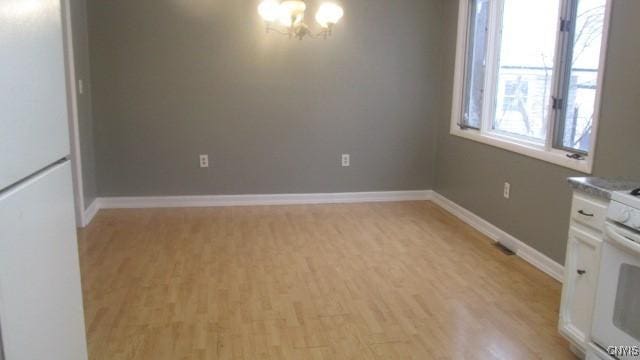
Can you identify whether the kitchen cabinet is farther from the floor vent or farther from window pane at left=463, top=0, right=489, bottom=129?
window pane at left=463, top=0, right=489, bottom=129

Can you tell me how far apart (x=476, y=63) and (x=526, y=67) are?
769 mm

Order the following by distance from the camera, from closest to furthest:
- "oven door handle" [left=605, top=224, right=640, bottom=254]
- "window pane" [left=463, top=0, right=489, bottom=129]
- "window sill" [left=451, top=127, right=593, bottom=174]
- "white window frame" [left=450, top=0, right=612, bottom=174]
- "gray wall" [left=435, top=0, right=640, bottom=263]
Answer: "oven door handle" [left=605, top=224, right=640, bottom=254], "gray wall" [left=435, top=0, right=640, bottom=263], "white window frame" [left=450, top=0, right=612, bottom=174], "window sill" [left=451, top=127, right=593, bottom=174], "window pane" [left=463, top=0, right=489, bottom=129]

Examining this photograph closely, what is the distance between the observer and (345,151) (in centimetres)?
531

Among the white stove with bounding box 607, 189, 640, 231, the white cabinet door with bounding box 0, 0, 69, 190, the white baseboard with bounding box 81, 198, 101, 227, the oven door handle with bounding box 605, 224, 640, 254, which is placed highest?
the white cabinet door with bounding box 0, 0, 69, 190

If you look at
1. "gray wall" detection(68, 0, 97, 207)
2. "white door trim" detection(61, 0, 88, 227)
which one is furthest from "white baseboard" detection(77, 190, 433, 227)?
"white door trim" detection(61, 0, 88, 227)

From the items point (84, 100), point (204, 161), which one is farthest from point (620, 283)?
point (84, 100)

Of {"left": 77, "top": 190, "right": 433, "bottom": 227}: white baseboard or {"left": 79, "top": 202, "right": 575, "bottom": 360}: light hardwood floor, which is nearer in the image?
{"left": 79, "top": 202, "right": 575, "bottom": 360}: light hardwood floor

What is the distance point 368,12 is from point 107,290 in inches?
141

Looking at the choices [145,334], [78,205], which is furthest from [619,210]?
[78,205]

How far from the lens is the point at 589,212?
7.76 ft

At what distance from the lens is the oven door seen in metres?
2.03

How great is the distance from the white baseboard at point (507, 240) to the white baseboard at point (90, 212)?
3.46 m

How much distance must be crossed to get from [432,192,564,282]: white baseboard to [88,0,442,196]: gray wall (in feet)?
2.12

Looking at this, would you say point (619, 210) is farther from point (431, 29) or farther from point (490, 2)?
point (431, 29)
